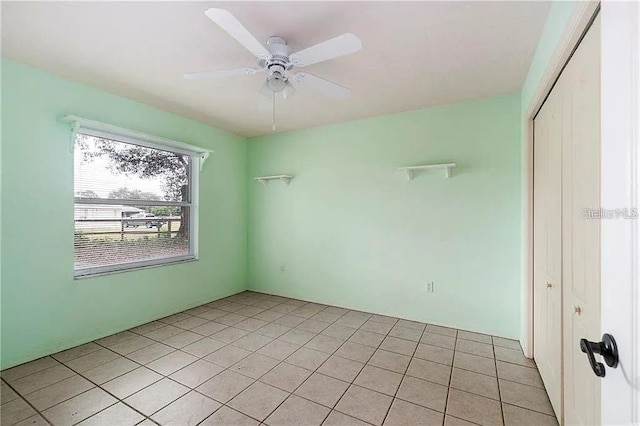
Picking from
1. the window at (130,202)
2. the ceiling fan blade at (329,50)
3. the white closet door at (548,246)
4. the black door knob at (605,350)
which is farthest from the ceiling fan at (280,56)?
the window at (130,202)

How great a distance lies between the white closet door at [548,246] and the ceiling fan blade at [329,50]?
127cm

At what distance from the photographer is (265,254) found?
4.47m

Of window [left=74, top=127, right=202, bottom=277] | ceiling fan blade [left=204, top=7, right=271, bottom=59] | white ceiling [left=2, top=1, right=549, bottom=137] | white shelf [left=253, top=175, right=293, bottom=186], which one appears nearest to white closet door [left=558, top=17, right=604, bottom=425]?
white ceiling [left=2, top=1, right=549, bottom=137]

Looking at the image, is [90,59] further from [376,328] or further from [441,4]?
[376,328]

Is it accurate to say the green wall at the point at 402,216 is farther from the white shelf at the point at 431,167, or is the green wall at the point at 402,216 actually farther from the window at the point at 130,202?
the window at the point at 130,202

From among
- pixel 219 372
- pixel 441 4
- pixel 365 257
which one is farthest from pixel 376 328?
pixel 441 4

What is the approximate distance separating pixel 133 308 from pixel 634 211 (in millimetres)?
3827

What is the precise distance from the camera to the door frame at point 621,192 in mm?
612

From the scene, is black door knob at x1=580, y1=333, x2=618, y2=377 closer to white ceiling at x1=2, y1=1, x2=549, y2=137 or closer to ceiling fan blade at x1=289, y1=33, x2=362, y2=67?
ceiling fan blade at x1=289, y1=33, x2=362, y2=67

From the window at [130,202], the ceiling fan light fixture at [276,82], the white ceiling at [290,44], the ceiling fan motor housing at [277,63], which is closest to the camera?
the white ceiling at [290,44]

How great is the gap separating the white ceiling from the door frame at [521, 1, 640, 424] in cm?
127

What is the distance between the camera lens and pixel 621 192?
2.18 feet

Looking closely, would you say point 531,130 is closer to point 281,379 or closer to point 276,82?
point 276,82

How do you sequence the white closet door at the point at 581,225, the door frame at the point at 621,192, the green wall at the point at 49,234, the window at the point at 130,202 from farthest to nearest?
the window at the point at 130,202 → the green wall at the point at 49,234 → the white closet door at the point at 581,225 → the door frame at the point at 621,192
